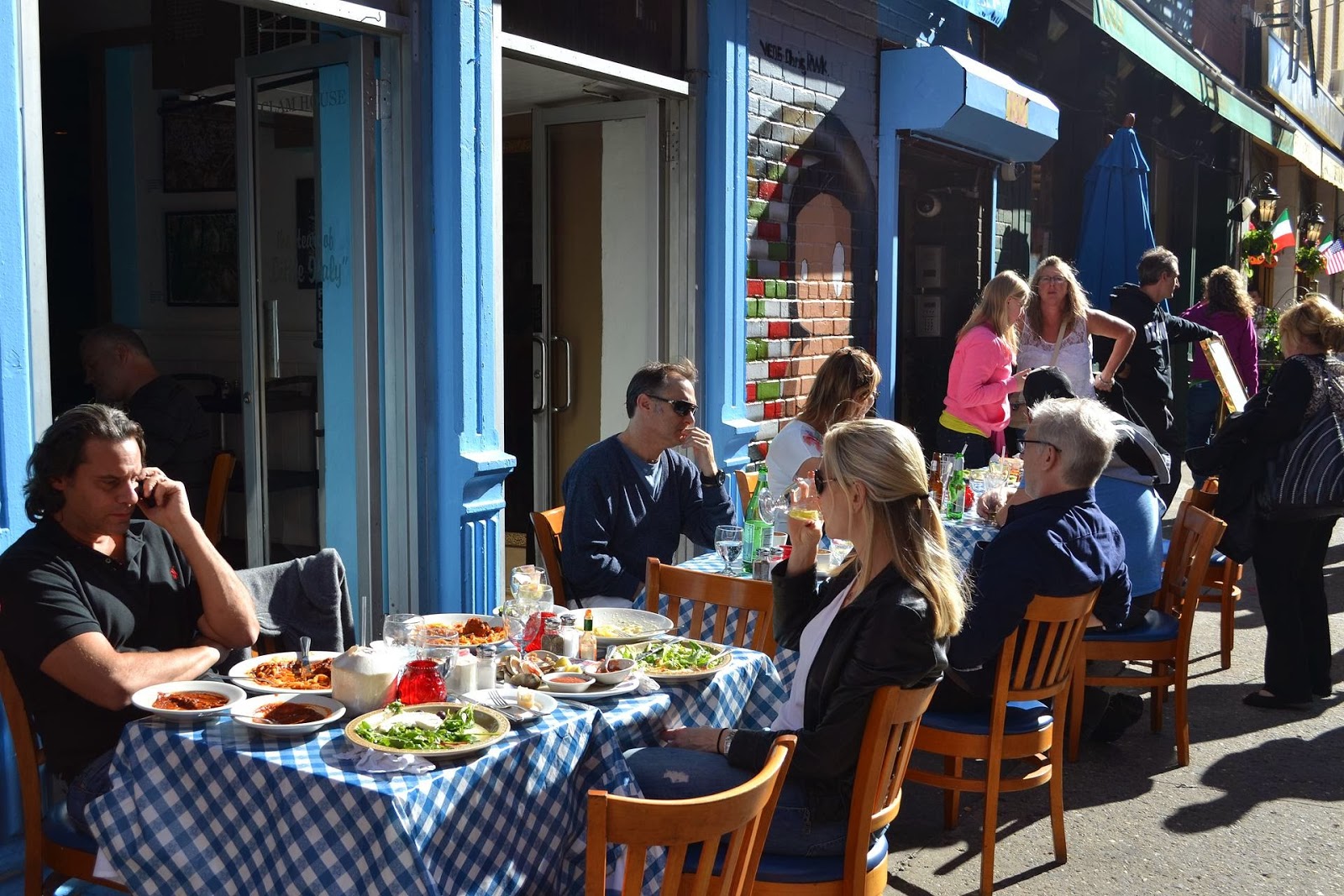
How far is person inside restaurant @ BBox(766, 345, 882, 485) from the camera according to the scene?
5.27m

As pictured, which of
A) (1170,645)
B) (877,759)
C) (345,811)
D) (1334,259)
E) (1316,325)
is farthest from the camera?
(1334,259)

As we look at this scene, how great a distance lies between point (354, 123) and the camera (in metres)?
4.83

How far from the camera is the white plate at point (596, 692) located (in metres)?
2.99

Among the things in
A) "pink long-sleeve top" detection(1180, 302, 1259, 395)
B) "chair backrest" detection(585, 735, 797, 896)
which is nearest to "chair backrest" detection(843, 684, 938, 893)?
"chair backrest" detection(585, 735, 797, 896)

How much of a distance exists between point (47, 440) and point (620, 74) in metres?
3.52

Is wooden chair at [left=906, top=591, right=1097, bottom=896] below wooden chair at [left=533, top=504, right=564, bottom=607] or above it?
below

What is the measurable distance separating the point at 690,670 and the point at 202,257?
18.6 feet

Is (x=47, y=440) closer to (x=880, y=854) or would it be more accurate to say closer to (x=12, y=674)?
(x=12, y=674)

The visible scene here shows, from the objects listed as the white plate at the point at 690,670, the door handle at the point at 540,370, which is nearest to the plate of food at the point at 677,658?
the white plate at the point at 690,670

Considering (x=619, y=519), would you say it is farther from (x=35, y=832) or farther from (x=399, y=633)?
(x=35, y=832)

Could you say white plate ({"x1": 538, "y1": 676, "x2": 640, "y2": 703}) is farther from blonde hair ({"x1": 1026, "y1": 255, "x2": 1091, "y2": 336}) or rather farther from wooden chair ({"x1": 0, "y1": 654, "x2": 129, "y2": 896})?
blonde hair ({"x1": 1026, "y1": 255, "x2": 1091, "y2": 336})

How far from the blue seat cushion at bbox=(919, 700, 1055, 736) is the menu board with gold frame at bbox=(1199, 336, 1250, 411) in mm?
5722

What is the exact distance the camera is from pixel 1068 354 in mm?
7652

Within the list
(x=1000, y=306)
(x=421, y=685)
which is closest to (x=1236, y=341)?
(x=1000, y=306)
